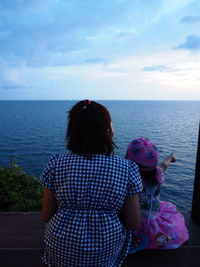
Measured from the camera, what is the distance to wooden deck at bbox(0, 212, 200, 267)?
86.1 inches

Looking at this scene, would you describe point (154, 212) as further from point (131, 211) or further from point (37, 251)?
point (37, 251)

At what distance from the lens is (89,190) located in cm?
162

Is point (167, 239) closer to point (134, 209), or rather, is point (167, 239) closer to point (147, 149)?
point (134, 209)

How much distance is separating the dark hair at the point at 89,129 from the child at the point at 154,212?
461mm

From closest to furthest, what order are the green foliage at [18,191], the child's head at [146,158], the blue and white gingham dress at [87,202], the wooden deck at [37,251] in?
the blue and white gingham dress at [87,202]
the child's head at [146,158]
the wooden deck at [37,251]
the green foliage at [18,191]

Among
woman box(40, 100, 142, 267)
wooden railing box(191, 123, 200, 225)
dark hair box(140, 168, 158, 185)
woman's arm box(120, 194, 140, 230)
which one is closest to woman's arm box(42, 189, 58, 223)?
woman box(40, 100, 142, 267)

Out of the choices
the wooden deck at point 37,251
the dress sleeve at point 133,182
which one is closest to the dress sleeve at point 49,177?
the dress sleeve at point 133,182

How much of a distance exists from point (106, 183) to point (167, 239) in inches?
43.6

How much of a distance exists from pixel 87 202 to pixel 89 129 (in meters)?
0.50

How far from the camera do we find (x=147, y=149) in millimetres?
2057

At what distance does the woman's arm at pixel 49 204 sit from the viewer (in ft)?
5.80

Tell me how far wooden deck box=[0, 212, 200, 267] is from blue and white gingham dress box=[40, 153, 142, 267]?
63 centimetres

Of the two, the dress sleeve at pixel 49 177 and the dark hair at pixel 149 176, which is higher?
the dress sleeve at pixel 49 177

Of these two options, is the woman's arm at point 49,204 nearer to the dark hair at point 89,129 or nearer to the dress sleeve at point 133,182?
the dark hair at point 89,129
